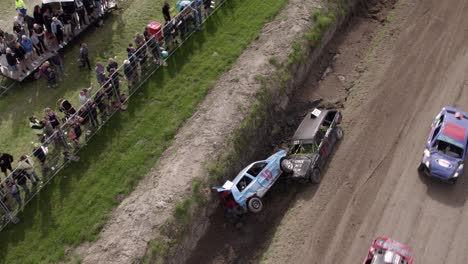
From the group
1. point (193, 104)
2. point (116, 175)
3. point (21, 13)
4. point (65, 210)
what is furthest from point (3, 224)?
point (21, 13)

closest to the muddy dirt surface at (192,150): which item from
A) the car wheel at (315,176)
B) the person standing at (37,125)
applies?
the car wheel at (315,176)

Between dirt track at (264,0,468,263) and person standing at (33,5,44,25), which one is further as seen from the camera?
person standing at (33,5,44,25)

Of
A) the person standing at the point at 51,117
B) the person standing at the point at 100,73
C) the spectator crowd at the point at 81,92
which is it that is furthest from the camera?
the person standing at the point at 100,73

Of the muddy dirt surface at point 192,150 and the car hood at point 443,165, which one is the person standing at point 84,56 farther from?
the car hood at point 443,165

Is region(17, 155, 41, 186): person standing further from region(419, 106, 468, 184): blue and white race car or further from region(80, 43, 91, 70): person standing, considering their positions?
region(419, 106, 468, 184): blue and white race car

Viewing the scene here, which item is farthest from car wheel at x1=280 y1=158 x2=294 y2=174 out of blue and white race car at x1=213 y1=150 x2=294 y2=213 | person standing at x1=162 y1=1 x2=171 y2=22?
person standing at x1=162 y1=1 x2=171 y2=22

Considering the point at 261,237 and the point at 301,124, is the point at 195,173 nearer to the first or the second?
the point at 261,237
